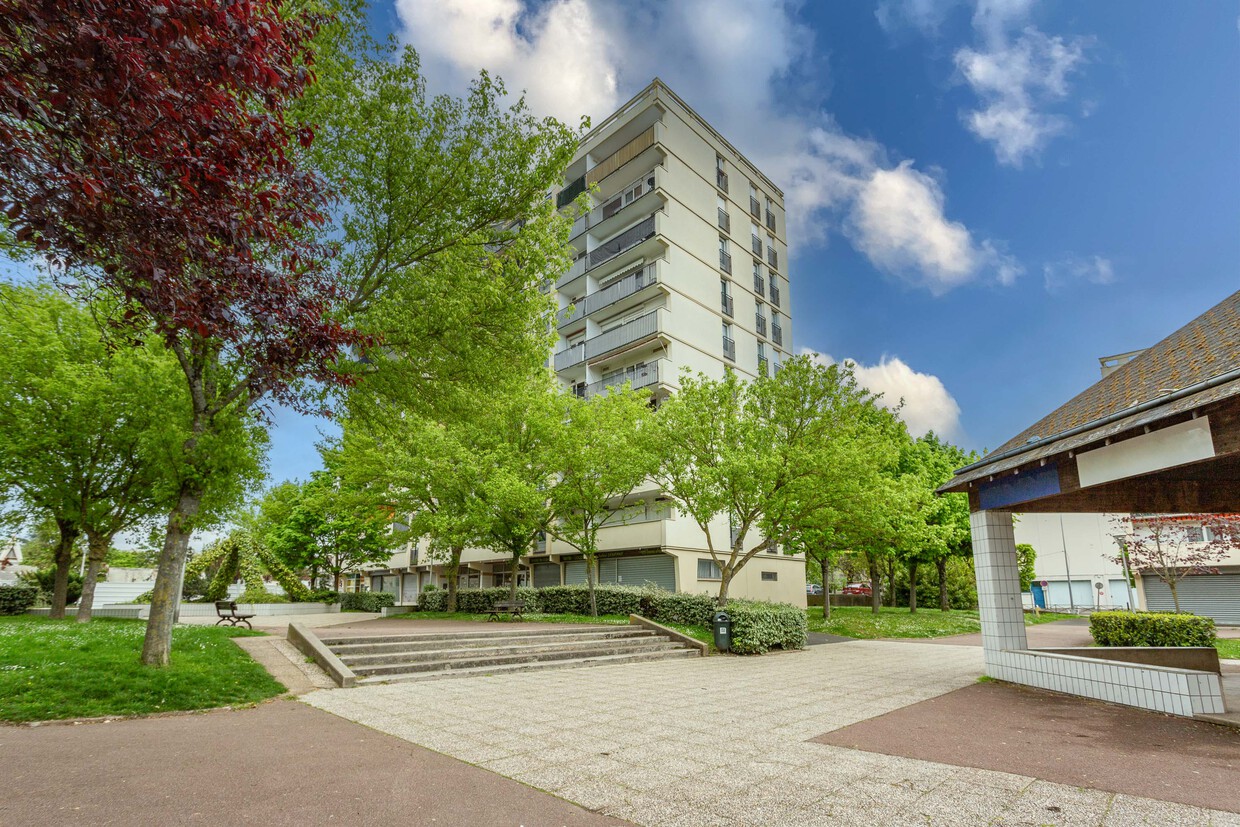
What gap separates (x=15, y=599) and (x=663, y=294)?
27.2 m

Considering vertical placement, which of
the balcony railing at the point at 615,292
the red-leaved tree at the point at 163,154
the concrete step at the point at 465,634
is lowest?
the concrete step at the point at 465,634

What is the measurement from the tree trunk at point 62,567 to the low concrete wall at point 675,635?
55.0 feet

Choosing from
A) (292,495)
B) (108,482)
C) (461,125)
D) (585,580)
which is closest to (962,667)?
(461,125)

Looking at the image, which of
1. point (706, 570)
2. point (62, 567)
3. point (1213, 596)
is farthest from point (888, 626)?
point (62, 567)

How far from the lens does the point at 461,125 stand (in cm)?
1255

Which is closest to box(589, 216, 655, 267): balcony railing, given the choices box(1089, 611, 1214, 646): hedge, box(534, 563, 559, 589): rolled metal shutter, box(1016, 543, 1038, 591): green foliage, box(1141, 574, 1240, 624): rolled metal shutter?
box(534, 563, 559, 589): rolled metal shutter

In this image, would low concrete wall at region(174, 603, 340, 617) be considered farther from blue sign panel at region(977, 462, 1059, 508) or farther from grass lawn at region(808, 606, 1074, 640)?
blue sign panel at region(977, 462, 1059, 508)

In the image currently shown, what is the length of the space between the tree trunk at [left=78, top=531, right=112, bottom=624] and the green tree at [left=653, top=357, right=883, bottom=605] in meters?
16.4

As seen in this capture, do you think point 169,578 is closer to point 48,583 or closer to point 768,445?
point 768,445

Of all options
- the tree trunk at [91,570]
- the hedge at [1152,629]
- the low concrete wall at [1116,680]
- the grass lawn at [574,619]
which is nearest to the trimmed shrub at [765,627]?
the grass lawn at [574,619]

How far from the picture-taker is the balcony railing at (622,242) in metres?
32.4

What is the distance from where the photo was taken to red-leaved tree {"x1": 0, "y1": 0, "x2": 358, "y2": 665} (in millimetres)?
3389

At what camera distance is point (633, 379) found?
31.6 m

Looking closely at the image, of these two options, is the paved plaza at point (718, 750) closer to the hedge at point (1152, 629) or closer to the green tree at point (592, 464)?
the hedge at point (1152, 629)
